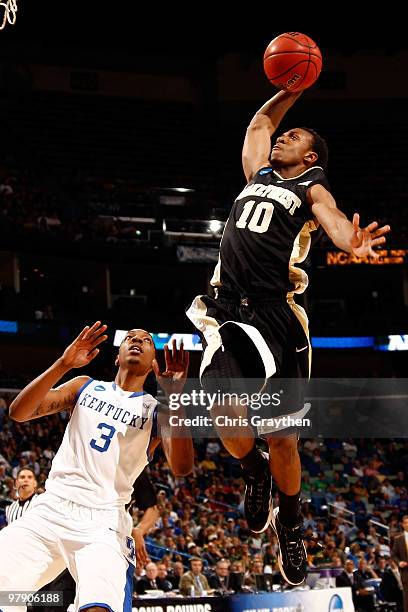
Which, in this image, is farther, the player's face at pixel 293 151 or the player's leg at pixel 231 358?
the player's face at pixel 293 151

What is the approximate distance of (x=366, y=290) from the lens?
24.9m

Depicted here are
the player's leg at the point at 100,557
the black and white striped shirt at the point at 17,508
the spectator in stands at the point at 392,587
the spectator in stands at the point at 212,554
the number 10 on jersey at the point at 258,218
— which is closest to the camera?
the player's leg at the point at 100,557

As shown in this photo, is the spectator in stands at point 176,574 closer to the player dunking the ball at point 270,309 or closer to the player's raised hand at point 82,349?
the player dunking the ball at point 270,309

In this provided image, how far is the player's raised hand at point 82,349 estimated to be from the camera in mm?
4836

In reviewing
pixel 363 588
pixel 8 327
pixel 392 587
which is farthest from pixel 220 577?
pixel 8 327

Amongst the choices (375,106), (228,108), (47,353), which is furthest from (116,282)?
(375,106)

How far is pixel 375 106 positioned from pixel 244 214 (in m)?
21.6

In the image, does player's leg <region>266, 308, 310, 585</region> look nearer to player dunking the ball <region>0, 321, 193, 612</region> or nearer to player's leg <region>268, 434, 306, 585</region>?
player's leg <region>268, 434, 306, 585</region>

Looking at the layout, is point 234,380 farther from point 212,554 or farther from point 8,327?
point 8,327

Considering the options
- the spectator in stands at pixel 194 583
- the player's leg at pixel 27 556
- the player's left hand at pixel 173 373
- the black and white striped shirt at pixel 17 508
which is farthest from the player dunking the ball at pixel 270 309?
the spectator in stands at pixel 194 583

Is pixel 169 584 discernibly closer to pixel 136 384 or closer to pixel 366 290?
pixel 136 384

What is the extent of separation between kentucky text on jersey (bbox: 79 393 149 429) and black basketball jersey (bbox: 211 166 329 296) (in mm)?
941

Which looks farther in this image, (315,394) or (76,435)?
(315,394)

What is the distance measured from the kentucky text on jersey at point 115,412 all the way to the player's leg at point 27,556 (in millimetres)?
736
